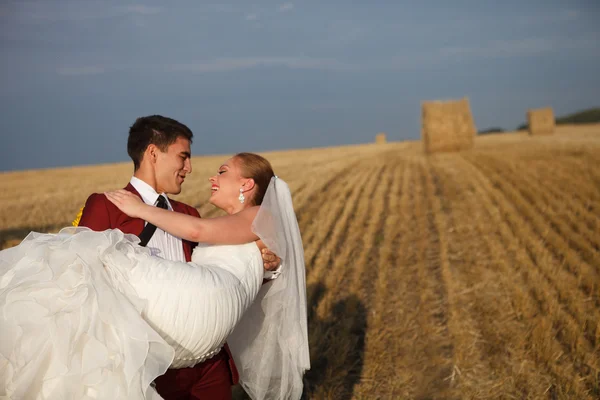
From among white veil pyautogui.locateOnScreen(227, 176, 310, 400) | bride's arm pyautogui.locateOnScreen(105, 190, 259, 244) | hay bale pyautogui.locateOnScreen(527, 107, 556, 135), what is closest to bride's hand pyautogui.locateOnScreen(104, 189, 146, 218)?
bride's arm pyautogui.locateOnScreen(105, 190, 259, 244)

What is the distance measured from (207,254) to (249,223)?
25 cm

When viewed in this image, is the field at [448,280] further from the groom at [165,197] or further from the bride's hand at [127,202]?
the bride's hand at [127,202]

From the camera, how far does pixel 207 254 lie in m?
3.36

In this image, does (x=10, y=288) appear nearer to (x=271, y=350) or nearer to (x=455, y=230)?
(x=271, y=350)

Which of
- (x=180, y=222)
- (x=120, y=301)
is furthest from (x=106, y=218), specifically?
(x=120, y=301)

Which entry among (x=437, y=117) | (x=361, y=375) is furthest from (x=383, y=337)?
(x=437, y=117)

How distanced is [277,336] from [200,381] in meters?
0.67

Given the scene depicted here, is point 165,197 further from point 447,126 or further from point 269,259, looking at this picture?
point 447,126

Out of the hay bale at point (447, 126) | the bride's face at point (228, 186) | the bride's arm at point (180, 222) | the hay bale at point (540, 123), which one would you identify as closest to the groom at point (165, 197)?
the bride's arm at point (180, 222)

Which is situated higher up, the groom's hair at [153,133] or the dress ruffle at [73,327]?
the groom's hair at [153,133]

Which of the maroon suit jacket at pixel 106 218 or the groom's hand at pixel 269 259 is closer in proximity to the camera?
the maroon suit jacket at pixel 106 218

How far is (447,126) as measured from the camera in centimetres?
2641

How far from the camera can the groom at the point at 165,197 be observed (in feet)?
10.9

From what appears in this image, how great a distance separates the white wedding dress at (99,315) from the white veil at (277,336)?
0.79 meters
